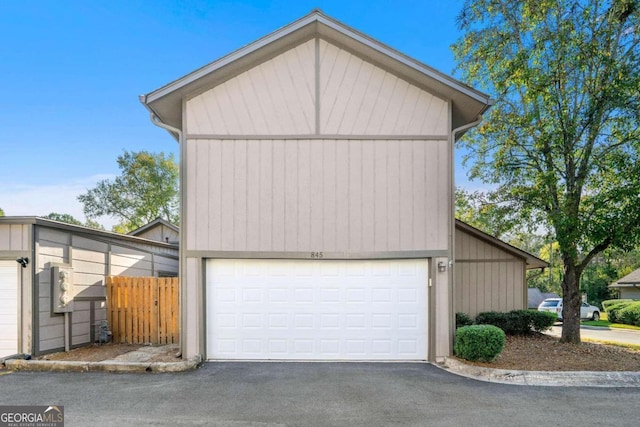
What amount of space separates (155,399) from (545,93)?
10.0m

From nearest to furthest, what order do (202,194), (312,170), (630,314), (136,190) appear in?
(202,194), (312,170), (630,314), (136,190)

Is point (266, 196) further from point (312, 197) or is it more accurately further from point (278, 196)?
point (312, 197)

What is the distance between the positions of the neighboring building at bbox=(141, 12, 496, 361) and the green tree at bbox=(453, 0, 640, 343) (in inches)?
101

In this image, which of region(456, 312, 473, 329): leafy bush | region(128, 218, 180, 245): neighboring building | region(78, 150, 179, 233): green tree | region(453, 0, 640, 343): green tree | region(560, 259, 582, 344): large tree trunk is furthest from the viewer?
region(78, 150, 179, 233): green tree

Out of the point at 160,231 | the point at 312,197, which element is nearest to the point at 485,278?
the point at 312,197

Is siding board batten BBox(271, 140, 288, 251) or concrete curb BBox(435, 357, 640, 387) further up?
siding board batten BBox(271, 140, 288, 251)

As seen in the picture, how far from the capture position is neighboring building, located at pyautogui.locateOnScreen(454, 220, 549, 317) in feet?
37.3

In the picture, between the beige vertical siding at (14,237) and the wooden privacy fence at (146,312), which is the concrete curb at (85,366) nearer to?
the beige vertical siding at (14,237)

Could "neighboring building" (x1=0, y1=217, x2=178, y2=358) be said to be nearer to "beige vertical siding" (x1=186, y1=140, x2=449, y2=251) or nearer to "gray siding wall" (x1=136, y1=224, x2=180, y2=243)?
"beige vertical siding" (x1=186, y1=140, x2=449, y2=251)

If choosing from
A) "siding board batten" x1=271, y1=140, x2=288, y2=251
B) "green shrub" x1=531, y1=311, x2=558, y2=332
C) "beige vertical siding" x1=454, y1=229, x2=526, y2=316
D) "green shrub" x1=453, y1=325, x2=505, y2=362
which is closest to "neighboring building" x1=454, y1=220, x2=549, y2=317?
"beige vertical siding" x1=454, y1=229, x2=526, y2=316

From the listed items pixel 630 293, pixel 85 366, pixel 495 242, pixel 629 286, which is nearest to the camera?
pixel 85 366

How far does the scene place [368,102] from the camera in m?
8.30

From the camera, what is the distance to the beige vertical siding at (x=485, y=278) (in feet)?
37.3

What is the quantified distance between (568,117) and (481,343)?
5971 millimetres
